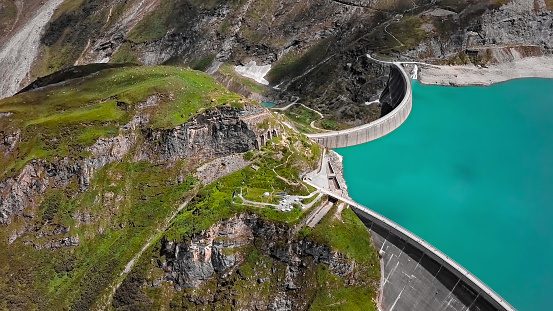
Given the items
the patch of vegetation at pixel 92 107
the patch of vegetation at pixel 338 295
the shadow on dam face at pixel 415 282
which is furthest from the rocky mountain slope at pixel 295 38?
the patch of vegetation at pixel 338 295

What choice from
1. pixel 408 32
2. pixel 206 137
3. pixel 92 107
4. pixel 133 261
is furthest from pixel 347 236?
pixel 408 32

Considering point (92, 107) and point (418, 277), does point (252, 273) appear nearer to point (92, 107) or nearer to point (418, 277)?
point (418, 277)

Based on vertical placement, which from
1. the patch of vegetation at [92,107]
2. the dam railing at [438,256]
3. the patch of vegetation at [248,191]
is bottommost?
the dam railing at [438,256]

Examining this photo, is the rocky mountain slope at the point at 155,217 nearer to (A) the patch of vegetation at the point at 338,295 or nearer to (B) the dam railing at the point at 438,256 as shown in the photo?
(A) the patch of vegetation at the point at 338,295

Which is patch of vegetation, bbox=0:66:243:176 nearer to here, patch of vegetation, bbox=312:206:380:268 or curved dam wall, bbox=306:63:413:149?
patch of vegetation, bbox=312:206:380:268

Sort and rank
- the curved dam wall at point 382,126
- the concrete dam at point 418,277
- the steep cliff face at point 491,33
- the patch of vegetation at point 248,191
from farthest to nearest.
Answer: the steep cliff face at point 491,33 < the curved dam wall at point 382,126 < the patch of vegetation at point 248,191 < the concrete dam at point 418,277

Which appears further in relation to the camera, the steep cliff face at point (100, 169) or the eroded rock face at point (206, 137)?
the eroded rock face at point (206, 137)

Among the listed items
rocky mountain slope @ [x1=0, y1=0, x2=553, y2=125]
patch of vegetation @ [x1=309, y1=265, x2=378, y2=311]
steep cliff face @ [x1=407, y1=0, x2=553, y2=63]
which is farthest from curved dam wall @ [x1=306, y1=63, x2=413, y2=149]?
patch of vegetation @ [x1=309, y1=265, x2=378, y2=311]
